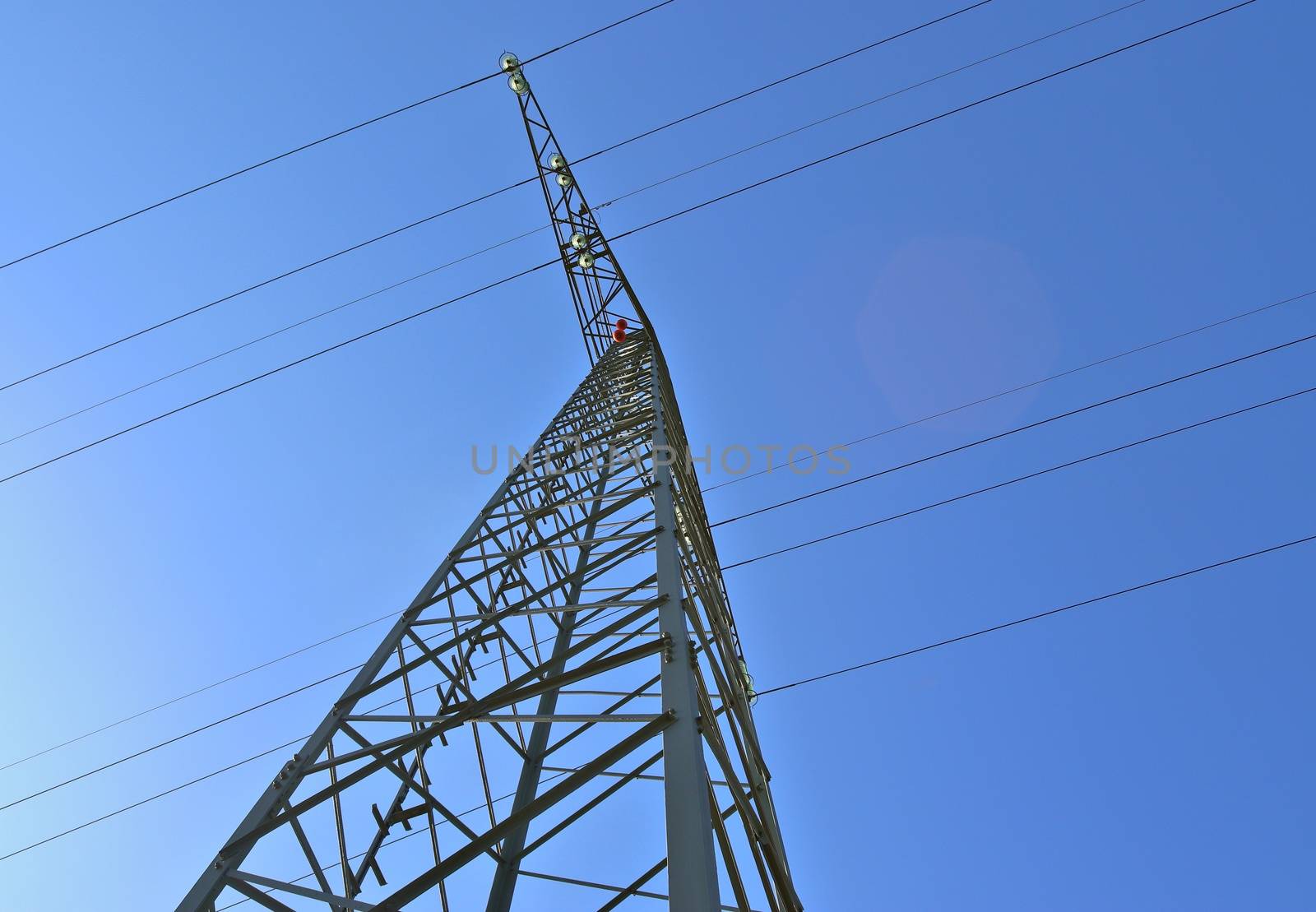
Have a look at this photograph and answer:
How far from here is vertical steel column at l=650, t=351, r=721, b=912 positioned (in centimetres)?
308

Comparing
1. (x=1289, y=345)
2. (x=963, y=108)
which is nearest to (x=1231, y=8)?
(x=963, y=108)

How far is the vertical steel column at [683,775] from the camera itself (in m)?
3.08

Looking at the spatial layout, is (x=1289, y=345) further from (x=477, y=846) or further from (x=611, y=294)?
(x=477, y=846)

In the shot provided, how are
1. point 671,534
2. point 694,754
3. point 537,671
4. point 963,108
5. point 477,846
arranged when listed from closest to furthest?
point 694,754, point 477,846, point 537,671, point 671,534, point 963,108

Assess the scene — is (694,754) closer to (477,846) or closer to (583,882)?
(477,846)

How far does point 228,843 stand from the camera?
472cm

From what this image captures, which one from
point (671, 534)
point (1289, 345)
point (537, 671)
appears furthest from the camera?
point (1289, 345)

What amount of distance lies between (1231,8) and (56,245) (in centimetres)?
2255

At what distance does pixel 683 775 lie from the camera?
3545 millimetres

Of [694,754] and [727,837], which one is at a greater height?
[694,754]

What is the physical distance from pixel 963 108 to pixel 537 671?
15.7 meters

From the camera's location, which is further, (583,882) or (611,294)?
(611,294)

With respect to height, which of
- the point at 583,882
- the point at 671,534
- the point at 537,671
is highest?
the point at 671,534

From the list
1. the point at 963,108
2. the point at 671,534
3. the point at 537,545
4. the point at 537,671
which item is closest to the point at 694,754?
the point at 537,671
